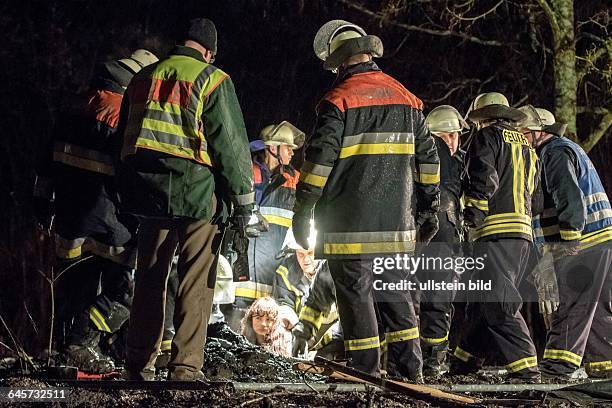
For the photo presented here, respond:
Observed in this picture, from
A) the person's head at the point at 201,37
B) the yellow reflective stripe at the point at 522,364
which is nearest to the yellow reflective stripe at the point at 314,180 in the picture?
the person's head at the point at 201,37

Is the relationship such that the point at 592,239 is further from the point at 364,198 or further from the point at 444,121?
the point at 364,198

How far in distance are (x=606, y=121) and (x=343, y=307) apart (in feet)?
23.3

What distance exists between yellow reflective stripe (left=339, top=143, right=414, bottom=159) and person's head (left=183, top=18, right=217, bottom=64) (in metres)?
1.00

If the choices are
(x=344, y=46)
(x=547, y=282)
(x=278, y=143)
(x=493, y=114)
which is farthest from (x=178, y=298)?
(x=278, y=143)

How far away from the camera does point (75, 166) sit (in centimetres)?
759

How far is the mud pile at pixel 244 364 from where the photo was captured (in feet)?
23.4

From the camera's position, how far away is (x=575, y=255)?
851 centimetres

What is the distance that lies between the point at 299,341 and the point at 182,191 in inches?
109

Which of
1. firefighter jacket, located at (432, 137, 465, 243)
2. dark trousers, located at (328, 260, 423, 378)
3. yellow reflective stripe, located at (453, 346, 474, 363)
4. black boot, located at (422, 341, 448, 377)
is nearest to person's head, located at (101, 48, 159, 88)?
dark trousers, located at (328, 260, 423, 378)

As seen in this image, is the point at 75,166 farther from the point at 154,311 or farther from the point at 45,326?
the point at 45,326

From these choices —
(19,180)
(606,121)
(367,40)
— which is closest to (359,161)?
(367,40)

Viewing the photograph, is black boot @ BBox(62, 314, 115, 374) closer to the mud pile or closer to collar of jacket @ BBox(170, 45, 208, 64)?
the mud pile

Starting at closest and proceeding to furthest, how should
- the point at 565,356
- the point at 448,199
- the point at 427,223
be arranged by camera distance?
Answer: 1. the point at 427,223
2. the point at 565,356
3. the point at 448,199

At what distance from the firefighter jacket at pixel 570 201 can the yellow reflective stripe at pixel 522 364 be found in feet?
3.68
